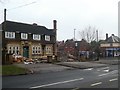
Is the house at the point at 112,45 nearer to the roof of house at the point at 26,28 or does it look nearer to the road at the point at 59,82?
the roof of house at the point at 26,28

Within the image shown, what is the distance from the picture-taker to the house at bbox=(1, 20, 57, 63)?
62.4m

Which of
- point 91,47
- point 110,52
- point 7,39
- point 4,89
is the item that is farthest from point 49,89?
point 110,52

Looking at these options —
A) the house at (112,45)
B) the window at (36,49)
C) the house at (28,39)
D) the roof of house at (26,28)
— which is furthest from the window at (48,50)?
the house at (112,45)

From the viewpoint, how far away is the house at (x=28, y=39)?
62406 mm

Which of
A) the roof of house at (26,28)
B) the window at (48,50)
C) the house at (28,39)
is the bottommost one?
the window at (48,50)

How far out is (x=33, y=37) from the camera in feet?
226

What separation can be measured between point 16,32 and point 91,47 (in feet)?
85.0

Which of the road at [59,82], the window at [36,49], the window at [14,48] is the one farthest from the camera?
the window at [36,49]

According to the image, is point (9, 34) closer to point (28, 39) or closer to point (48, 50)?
point (28, 39)

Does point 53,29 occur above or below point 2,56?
above

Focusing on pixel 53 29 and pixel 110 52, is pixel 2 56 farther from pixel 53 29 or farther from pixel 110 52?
pixel 110 52

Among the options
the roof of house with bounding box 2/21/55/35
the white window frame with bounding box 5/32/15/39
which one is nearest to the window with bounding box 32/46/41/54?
the roof of house with bounding box 2/21/55/35

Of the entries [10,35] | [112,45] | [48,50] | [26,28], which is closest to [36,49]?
[48,50]

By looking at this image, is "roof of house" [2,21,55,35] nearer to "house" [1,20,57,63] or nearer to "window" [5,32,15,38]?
"house" [1,20,57,63]
